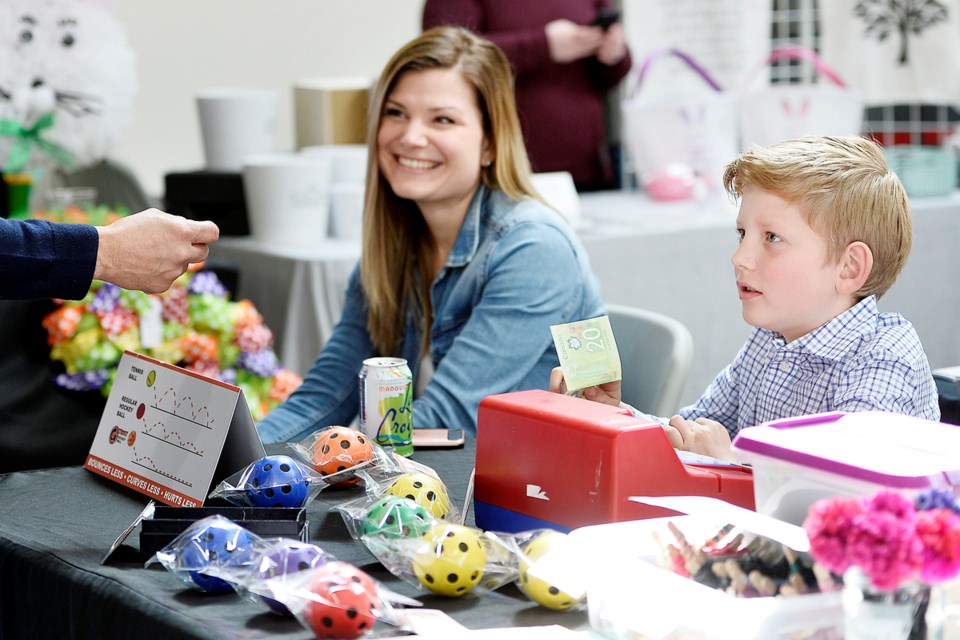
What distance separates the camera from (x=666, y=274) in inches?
121

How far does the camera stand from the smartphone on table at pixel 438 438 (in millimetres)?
1551

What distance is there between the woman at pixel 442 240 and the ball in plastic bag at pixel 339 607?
Result: 0.89m

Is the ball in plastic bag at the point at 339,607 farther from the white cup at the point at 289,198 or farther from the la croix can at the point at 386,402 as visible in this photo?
the white cup at the point at 289,198

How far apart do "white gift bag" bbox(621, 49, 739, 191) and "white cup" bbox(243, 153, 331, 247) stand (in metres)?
0.96

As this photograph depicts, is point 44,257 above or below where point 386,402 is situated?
above

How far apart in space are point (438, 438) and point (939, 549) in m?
0.91

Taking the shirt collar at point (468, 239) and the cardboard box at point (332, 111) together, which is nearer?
the shirt collar at point (468, 239)

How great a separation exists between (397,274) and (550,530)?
985 millimetres

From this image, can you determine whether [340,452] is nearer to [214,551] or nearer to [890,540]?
[214,551]

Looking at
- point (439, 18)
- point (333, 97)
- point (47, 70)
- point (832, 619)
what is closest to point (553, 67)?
point (439, 18)

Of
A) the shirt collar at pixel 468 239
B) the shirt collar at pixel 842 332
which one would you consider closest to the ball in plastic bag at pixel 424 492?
the shirt collar at pixel 842 332

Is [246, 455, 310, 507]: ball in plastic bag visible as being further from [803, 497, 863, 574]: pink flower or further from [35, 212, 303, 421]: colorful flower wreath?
[35, 212, 303, 421]: colorful flower wreath

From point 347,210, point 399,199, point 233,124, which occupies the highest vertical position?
point 233,124

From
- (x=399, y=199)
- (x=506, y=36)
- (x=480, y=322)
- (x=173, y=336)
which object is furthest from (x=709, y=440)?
(x=506, y=36)
